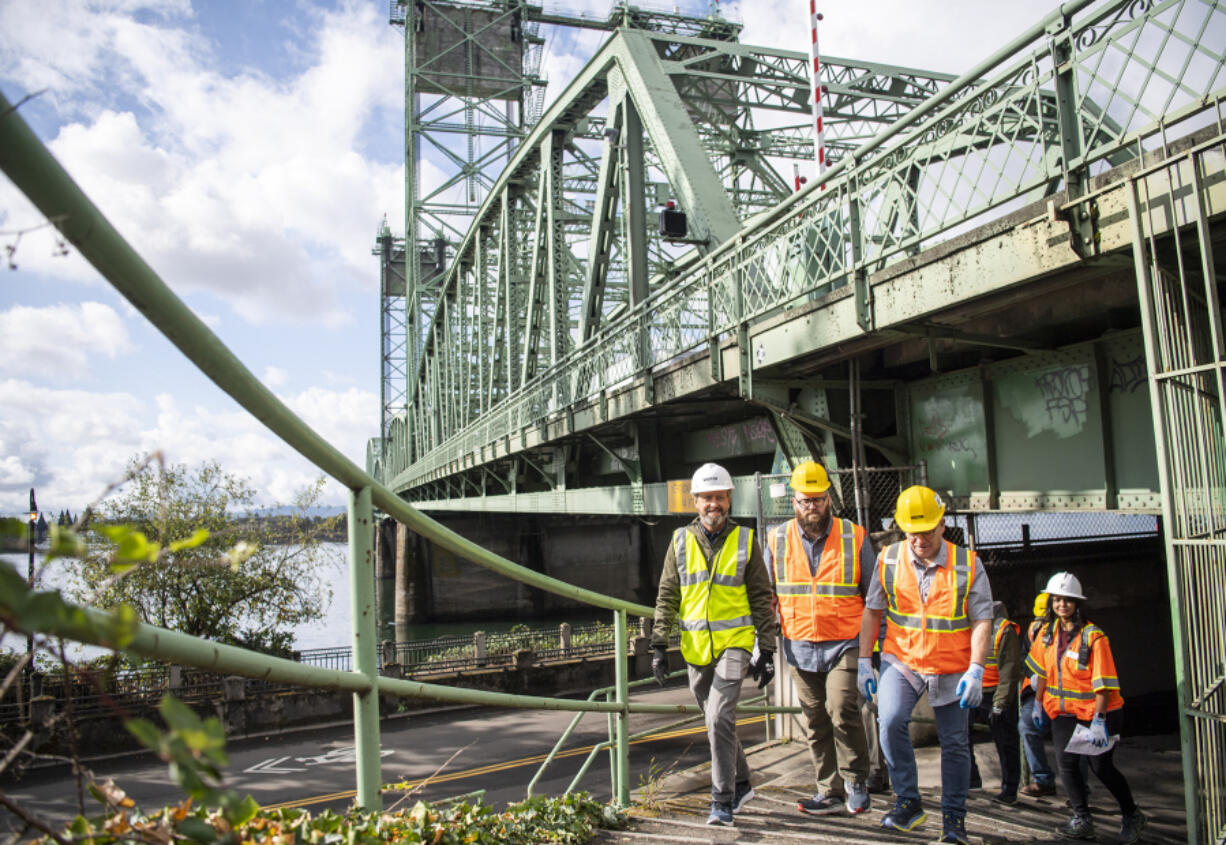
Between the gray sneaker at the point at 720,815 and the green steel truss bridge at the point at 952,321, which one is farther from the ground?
the green steel truss bridge at the point at 952,321

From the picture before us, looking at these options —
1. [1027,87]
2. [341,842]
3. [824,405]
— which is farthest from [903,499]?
[824,405]

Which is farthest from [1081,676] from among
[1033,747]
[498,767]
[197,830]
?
[498,767]

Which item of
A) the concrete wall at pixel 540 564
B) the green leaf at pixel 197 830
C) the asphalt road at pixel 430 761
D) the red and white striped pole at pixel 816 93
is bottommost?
the asphalt road at pixel 430 761

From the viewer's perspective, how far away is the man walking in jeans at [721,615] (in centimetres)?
399

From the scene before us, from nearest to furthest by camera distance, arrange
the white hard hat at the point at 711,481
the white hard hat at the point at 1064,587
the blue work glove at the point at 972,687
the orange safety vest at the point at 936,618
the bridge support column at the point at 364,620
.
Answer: the bridge support column at the point at 364,620
the blue work glove at the point at 972,687
the orange safety vest at the point at 936,618
the white hard hat at the point at 711,481
the white hard hat at the point at 1064,587

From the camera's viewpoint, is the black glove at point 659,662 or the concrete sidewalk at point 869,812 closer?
the concrete sidewalk at point 869,812

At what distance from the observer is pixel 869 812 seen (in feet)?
13.5

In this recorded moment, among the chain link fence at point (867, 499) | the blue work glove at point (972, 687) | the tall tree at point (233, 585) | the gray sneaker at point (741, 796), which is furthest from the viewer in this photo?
the tall tree at point (233, 585)

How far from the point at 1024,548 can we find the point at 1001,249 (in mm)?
8779

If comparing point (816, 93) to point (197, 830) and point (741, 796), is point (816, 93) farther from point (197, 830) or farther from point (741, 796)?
Result: point (197, 830)

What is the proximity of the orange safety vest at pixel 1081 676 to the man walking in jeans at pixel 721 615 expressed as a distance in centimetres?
185

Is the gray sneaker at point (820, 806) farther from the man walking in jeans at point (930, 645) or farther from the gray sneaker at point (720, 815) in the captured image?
the gray sneaker at point (720, 815)

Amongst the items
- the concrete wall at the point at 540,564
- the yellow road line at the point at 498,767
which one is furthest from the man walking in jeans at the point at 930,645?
the concrete wall at the point at 540,564

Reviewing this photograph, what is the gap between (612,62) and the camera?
13.2 m
